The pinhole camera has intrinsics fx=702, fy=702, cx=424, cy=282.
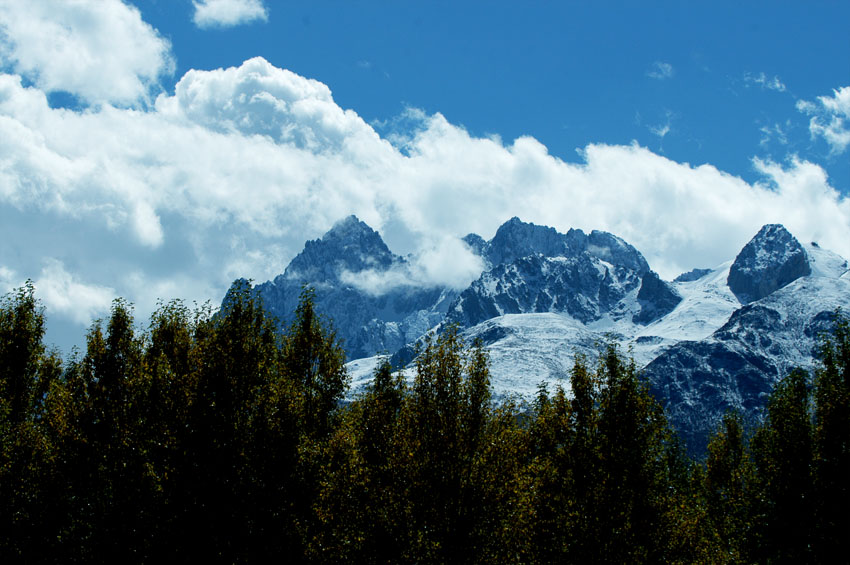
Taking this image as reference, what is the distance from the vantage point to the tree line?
3098 cm

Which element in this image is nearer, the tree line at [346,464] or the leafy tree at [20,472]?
the tree line at [346,464]

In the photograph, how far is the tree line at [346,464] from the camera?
1220 inches

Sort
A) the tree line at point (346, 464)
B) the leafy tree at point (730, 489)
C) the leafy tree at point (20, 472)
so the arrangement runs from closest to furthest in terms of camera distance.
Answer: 1. the tree line at point (346, 464)
2. the leafy tree at point (20, 472)
3. the leafy tree at point (730, 489)

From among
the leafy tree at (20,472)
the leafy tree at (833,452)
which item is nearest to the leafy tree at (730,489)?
the leafy tree at (833,452)

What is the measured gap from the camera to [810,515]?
1677 inches

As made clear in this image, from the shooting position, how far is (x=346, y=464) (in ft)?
111

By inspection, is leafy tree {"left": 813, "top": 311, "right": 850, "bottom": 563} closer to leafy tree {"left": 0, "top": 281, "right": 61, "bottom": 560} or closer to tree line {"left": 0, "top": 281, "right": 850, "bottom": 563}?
tree line {"left": 0, "top": 281, "right": 850, "bottom": 563}

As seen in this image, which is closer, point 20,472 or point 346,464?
point 346,464

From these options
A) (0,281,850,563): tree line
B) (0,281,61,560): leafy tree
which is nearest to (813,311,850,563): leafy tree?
(0,281,850,563): tree line

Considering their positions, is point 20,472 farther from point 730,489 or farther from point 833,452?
point 730,489

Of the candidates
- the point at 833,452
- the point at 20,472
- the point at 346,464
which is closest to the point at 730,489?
the point at 833,452

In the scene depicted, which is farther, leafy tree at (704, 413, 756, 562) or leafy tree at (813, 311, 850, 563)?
leafy tree at (704, 413, 756, 562)

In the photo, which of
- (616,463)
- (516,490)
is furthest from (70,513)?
(616,463)

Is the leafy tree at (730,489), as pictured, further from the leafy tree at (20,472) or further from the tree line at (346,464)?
the leafy tree at (20,472)
